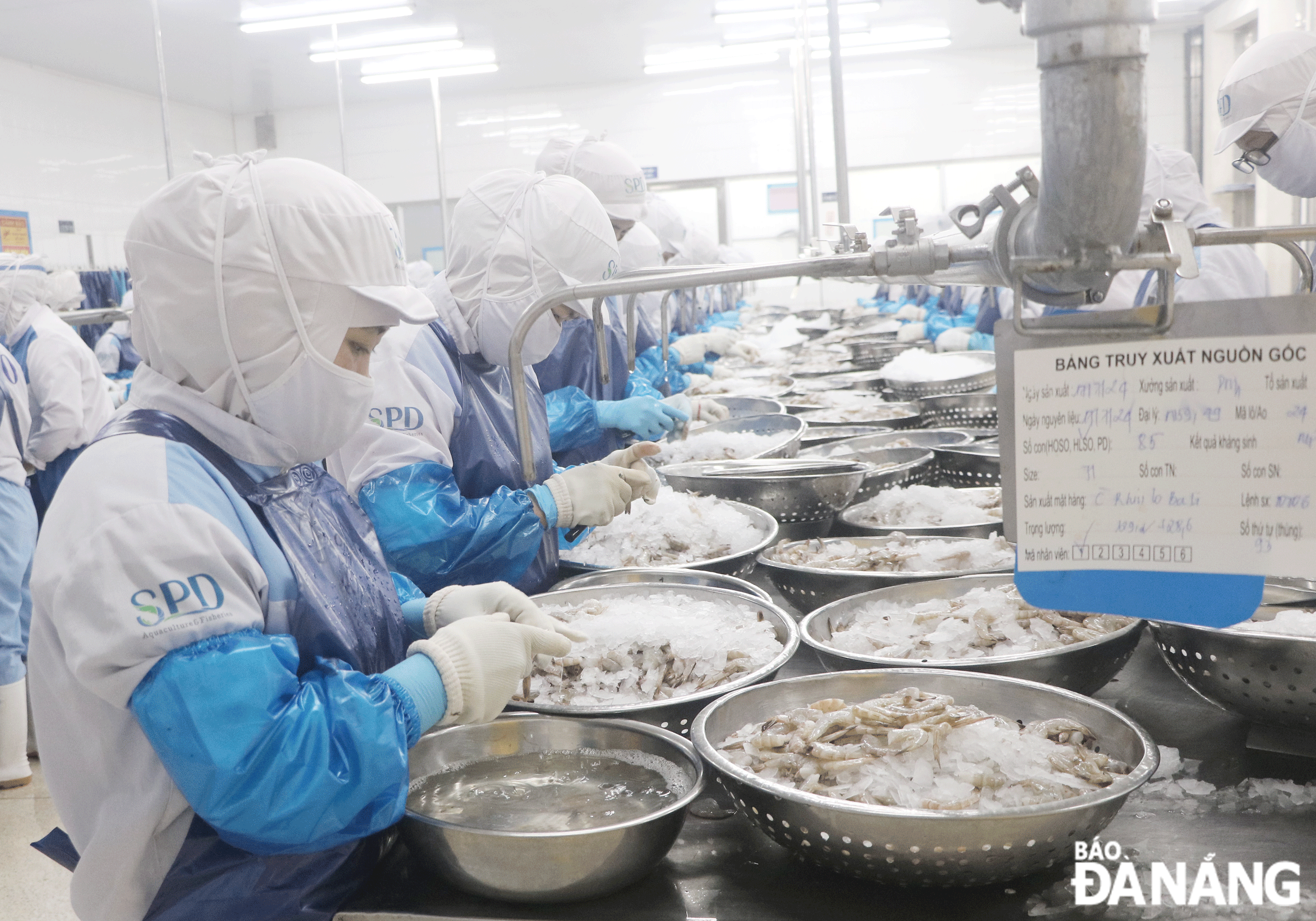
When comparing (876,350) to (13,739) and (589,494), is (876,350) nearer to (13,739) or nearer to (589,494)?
(589,494)

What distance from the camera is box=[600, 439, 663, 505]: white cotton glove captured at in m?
2.53

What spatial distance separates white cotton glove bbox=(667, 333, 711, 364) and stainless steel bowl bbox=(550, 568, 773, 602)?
4.96 meters

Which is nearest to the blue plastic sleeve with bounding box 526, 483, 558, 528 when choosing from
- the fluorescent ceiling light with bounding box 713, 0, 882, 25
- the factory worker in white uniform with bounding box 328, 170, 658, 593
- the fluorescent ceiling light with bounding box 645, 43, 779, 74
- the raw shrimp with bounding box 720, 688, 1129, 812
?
the factory worker in white uniform with bounding box 328, 170, 658, 593

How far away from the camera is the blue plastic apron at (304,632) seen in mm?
1234

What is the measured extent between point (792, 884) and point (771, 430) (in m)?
3.04

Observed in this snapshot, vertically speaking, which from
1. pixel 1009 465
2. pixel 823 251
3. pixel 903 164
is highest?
pixel 903 164

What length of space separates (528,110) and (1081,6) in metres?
15.2

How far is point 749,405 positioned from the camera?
4.96 m

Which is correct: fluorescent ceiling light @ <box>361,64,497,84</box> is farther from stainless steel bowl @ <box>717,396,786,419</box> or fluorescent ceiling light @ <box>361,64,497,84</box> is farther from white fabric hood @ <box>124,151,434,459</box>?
white fabric hood @ <box>124,151,434,459</box>

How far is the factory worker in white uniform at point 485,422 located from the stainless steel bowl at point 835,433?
4.04ft

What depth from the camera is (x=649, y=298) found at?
6867mm

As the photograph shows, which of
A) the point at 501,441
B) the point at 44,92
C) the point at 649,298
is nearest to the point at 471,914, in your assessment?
the point at 501,441

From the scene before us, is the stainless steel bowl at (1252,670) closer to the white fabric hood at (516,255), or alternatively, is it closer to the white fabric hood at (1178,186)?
the white fabric hood at (516,255)

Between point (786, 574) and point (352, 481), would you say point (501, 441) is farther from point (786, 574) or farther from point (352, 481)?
point (786, 574)
